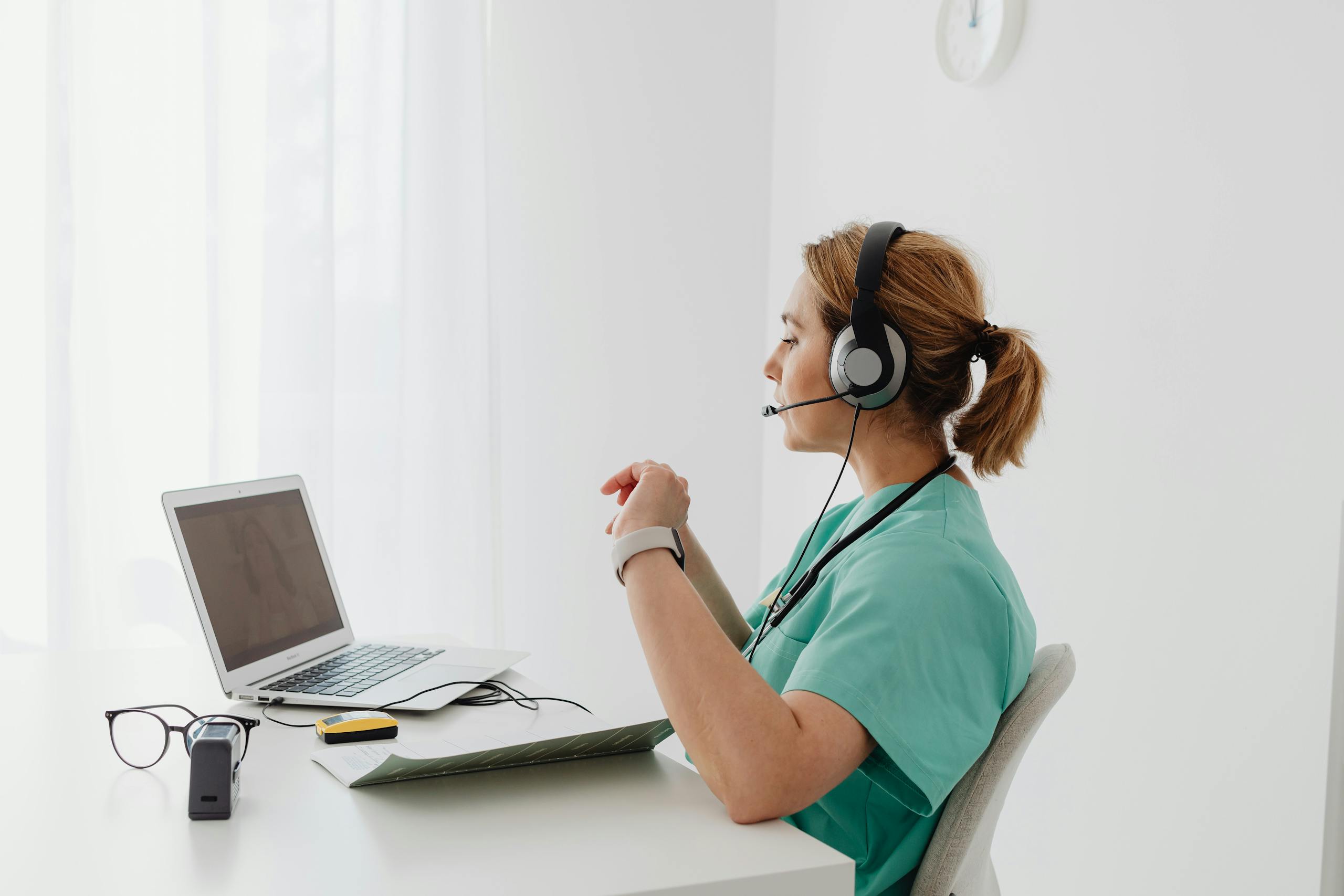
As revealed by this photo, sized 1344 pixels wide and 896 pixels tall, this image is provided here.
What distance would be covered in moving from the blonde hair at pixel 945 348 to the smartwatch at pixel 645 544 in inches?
13.2

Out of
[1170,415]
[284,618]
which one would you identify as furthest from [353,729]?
[1170,415]

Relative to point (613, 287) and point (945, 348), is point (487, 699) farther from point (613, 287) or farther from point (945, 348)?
point (613, 287)

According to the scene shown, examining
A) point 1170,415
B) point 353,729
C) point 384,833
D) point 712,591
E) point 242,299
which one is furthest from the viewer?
point 242,299

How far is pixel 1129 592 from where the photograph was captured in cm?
171

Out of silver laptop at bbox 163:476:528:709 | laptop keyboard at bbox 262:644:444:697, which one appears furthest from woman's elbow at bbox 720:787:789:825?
laptop keyboard at bbox 262:644:444:697

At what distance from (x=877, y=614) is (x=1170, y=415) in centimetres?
99

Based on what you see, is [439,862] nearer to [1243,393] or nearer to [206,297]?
[1243,393]

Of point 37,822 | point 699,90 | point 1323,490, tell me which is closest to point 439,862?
point 37,822

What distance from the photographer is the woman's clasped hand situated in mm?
1036

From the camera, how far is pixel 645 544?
3.23 feet

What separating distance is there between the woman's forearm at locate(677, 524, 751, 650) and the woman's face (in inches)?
9.0

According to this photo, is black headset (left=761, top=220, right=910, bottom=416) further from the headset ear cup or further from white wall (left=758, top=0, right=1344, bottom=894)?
white wall (left=758, top=0, right=1344, bottom=894)

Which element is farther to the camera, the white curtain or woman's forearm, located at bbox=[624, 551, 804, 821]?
the white curtain

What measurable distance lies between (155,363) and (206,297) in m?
0.20
